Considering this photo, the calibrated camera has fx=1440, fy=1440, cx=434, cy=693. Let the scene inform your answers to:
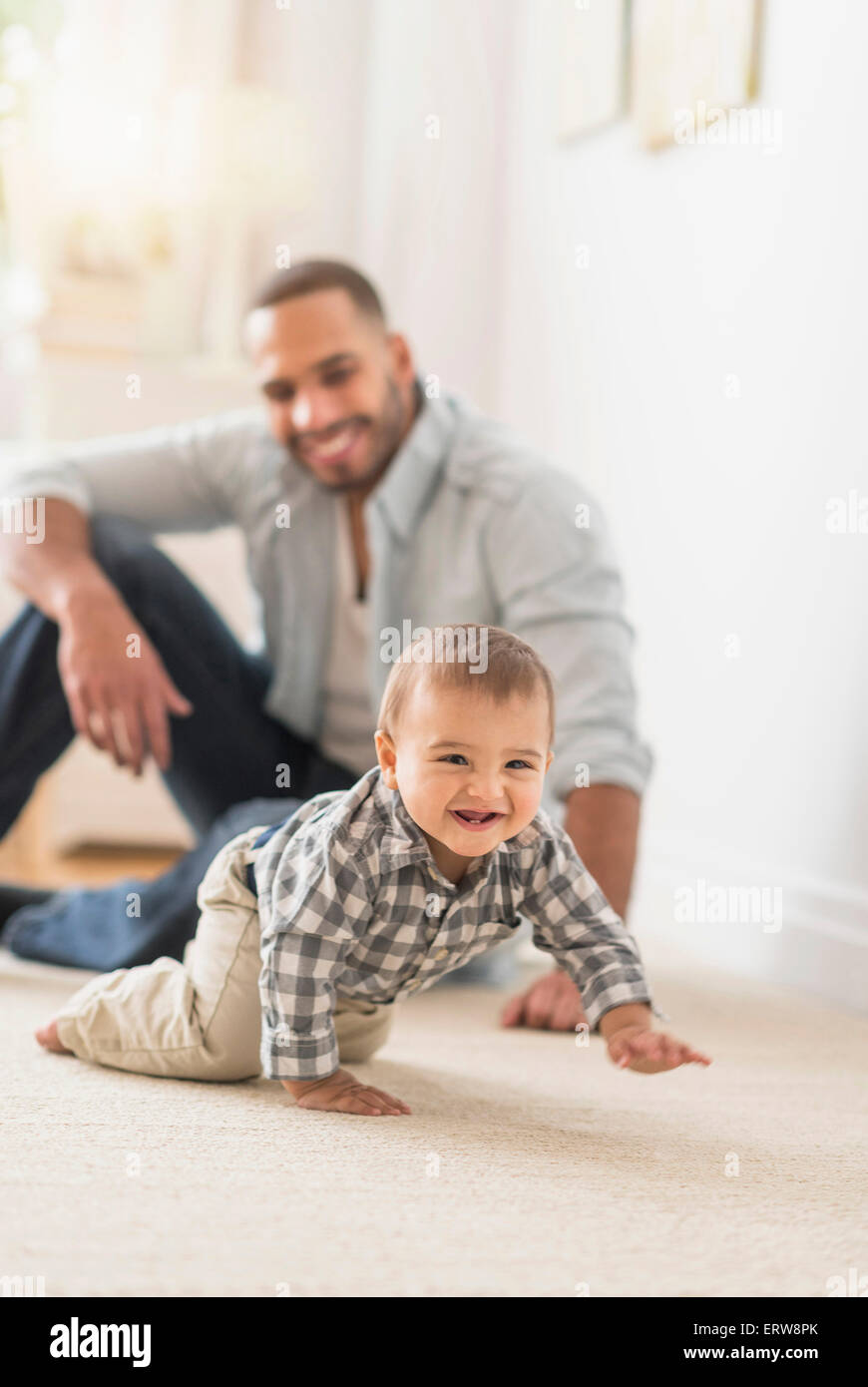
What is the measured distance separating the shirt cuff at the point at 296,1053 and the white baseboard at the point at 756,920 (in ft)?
2.73

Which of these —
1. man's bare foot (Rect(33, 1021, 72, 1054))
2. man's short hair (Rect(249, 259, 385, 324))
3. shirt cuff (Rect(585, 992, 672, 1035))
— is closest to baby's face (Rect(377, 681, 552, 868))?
shirt cuff (Rect(585, 992, 672, 1035))

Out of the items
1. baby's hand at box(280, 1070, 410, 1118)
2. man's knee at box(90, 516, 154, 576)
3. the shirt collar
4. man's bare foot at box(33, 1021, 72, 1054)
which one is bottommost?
man's bare foot at box(33, 1021, 72, 1054)

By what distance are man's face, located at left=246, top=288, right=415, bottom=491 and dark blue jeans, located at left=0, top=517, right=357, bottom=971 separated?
23 cm

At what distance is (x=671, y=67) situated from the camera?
81.9 inches

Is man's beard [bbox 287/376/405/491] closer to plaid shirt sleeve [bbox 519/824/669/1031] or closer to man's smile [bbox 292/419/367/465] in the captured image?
man's smile [bbox 292/419/367/465]

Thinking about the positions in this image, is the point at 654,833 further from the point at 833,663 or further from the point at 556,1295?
the point at 556,1295

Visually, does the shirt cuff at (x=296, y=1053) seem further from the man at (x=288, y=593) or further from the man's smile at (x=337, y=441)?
the man's smile at (x=337, y=441)

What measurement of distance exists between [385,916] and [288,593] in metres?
0.81

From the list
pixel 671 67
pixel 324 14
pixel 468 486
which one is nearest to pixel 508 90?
pixel 324 14

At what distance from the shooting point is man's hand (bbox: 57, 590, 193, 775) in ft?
4.96

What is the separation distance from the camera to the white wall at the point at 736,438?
1.71 meters

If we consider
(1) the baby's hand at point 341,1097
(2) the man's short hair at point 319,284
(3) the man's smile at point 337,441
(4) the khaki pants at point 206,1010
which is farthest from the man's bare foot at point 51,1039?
(2) the man's short hair at point 319,284

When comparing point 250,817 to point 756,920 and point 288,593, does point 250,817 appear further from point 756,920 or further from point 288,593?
point 756,920

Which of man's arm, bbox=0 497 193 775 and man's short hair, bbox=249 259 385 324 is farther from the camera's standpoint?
man's short hair, bbox=249 259 385 324
